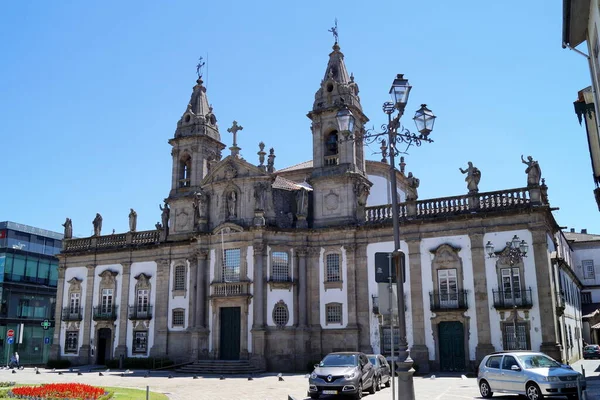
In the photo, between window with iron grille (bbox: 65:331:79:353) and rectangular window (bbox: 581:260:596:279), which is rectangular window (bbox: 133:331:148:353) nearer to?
window with iron grille (bbox: 65:331:79:353)

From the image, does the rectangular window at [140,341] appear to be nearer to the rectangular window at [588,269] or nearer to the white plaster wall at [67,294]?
the white plaster wall at [67,294]

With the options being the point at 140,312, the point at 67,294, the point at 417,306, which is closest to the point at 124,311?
the point at 140,312

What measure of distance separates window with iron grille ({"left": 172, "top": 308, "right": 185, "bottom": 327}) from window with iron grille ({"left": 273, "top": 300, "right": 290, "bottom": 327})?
26.1 ft

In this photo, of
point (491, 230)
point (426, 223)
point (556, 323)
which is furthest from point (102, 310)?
point (556, 323)

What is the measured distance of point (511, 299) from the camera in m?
31.0

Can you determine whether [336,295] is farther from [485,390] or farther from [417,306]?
[485,390]

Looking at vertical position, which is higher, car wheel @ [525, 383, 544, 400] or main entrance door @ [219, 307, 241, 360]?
main entrance door @ [219, 307, 241, 360]

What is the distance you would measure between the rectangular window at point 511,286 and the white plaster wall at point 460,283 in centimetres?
173

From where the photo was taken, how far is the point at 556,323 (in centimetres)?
3008

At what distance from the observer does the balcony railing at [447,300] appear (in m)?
32.1

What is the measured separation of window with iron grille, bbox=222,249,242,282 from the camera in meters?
37.2

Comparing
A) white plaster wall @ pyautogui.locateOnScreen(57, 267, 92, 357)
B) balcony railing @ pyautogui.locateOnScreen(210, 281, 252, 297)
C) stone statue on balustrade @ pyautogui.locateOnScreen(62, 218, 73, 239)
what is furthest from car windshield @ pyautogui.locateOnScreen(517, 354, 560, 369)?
stone statue on balustrade @ pyautogui.locateOnScreen(62, 218, 73, 239)

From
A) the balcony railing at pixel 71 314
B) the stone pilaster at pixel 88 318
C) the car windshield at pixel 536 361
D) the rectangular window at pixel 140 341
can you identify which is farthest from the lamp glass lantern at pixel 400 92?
the balcony railing at pixel 71 314

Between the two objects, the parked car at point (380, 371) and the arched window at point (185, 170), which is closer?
the parked car at point (380, 371)
